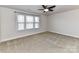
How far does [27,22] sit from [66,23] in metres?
3.42

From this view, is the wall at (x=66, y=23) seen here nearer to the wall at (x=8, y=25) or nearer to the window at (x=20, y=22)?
the window at (x=20, y=22)

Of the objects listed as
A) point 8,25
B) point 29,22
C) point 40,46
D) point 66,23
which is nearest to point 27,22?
point 29,22

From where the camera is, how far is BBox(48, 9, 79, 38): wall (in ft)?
19.4

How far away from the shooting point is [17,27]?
221 inches

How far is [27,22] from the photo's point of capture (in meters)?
6.47

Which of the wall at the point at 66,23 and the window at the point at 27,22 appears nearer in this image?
the window at the point at 27,22

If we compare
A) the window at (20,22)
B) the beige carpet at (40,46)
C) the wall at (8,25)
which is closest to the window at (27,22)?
the window at (20,22)

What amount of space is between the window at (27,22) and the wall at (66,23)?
7.00 ft

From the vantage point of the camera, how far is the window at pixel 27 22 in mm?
5797

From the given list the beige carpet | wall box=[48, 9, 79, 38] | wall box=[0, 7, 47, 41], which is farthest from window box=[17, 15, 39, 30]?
wall box=[48, 9, 79, 38]

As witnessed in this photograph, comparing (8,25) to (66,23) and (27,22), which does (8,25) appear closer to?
(27,22)

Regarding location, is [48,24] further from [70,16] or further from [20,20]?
[20,20]
